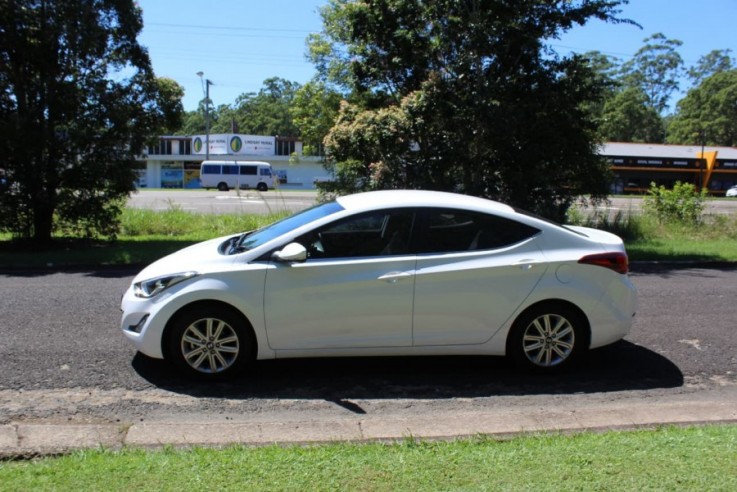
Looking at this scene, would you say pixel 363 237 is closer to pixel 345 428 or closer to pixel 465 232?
pixel 465 232

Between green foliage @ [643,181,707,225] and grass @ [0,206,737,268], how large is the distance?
41 cm

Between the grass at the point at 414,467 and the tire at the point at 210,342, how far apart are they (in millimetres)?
1366

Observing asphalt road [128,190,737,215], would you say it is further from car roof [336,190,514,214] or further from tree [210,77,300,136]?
tree [210,77,300,136]

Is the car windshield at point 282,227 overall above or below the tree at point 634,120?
below

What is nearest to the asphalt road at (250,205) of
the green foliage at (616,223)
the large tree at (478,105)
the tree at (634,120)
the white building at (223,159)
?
the green foliage at (616,223)

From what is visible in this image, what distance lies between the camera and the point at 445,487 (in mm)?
3170

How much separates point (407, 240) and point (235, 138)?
6183cm

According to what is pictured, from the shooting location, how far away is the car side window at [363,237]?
16.8ft

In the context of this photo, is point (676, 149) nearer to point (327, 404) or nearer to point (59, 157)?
point (59, 157)

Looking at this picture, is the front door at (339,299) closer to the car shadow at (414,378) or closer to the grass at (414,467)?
the car shadow at (414,378)

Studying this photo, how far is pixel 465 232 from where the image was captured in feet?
17.3

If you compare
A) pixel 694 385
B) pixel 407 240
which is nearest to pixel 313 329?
pixel 407 240

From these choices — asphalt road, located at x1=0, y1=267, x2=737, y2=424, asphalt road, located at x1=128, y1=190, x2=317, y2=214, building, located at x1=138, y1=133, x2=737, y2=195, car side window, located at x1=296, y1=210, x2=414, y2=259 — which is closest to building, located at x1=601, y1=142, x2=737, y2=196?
building, located at x1=138, y1=133, x2=737, y2=195

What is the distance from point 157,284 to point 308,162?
5840 cm
